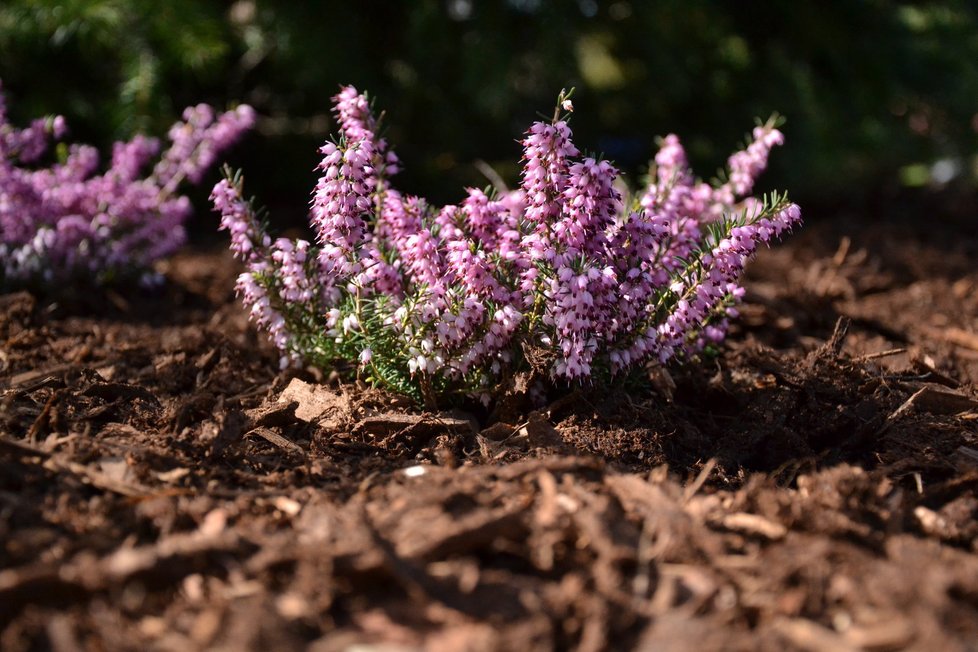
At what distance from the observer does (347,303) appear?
276 cm

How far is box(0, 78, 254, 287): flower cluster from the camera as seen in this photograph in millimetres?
3859

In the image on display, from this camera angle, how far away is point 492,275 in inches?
99.5

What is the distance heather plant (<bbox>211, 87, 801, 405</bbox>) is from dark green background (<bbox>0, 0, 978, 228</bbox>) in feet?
8.75

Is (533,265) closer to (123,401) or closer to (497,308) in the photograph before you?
(497,308)

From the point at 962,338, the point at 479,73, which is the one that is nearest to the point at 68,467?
the point at 962,338

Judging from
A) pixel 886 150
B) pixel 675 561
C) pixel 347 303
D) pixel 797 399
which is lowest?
pixel 675 561

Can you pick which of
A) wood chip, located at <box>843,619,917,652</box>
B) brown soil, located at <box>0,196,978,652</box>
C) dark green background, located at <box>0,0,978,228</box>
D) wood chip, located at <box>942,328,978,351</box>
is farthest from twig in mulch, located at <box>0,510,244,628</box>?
dark green background, located at <box>0,0,978,228</box>

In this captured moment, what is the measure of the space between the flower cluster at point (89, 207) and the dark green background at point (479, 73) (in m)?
0.96

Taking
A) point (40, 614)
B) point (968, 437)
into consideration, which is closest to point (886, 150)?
point (968, 437)

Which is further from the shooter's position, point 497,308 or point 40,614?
point 497,308

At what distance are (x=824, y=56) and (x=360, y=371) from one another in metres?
Result: 4.92

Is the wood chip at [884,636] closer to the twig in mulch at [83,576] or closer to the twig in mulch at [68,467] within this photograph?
the twig in mulch at [83,576]

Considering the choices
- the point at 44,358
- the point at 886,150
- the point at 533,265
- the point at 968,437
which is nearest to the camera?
the point at 533,265

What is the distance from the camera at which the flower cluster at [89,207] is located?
3.86m
